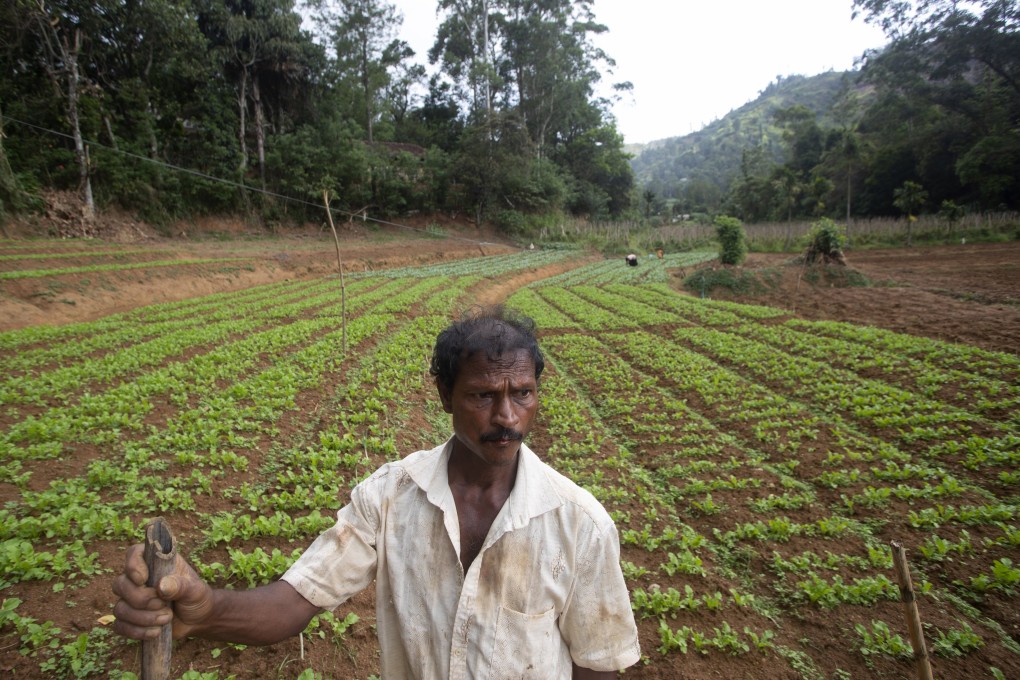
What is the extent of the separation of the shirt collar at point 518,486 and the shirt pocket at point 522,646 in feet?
1.10

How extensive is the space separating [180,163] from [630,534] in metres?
38.4

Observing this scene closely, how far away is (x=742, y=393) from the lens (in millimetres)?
8852

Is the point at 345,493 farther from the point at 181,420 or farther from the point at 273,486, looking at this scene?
the point at 181,420

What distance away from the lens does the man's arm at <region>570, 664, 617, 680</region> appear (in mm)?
1802

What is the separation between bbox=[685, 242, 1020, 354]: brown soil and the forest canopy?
1800 cm

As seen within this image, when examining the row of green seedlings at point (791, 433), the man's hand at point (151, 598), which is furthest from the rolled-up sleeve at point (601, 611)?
the row of green seedlings at point (791, 433)

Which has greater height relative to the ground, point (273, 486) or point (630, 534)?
point (273, 486)

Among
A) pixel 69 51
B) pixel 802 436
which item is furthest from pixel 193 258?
pixel 802 436

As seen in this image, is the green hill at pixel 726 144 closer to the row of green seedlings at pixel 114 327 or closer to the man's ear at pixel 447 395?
the row of green seedlings at pixel 114 327

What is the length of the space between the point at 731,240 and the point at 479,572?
26.9 m

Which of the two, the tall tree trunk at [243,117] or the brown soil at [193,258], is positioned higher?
the tall tree trunk at [243,117]

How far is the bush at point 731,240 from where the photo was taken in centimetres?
2533

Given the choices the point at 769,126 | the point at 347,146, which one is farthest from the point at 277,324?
the point at 769,126

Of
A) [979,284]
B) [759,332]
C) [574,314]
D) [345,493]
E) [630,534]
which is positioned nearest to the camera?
[630,534]
